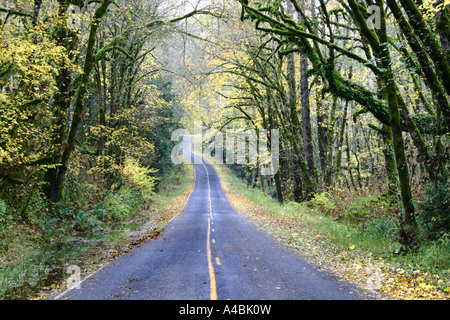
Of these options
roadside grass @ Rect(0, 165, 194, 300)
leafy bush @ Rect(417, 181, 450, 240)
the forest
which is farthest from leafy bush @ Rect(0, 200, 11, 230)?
leafy bush @ Rect(417, 181, 450, 240)

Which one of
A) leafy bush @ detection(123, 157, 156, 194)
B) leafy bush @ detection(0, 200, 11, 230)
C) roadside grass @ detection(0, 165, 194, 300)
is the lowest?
roadside grass @ detection(0, 165, 194, 300)

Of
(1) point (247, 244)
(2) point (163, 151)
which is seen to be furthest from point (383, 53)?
(2) point (163, 151)

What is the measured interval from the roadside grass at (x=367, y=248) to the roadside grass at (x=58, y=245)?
6026 millimetres

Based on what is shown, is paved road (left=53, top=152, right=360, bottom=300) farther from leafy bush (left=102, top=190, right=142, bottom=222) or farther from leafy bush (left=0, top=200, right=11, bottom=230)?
leafy bush (left=102, top=190, right=142, bottom=222)

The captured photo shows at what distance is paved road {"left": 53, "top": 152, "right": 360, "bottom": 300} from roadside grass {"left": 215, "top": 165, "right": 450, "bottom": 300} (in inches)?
32.0

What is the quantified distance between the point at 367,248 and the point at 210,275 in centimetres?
520

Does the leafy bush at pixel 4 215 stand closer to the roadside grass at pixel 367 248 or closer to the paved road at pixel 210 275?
the paved road at pixel 210 275

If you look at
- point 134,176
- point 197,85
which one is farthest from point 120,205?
point 197,85

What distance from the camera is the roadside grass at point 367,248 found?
6633 mm

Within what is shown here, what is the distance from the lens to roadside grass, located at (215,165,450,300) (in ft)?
21.8

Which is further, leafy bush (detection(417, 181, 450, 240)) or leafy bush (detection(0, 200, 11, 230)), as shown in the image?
leafy bush (detection(0, 200, 11, 230))

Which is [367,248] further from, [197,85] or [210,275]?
[197,85]

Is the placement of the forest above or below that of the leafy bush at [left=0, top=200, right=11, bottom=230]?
above

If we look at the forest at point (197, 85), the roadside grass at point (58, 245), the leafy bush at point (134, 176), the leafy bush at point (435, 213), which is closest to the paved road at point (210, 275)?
the roadside grass at point (58, 245)
